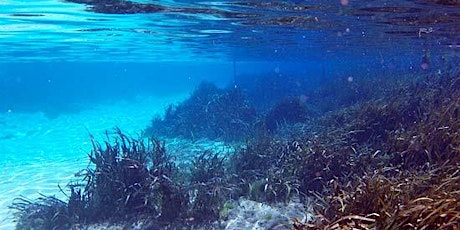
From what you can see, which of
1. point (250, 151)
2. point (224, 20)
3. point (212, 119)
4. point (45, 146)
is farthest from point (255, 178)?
point (45, 146)

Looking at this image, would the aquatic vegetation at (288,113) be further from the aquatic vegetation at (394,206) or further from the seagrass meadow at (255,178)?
the aquatic vegetation at (394,206)

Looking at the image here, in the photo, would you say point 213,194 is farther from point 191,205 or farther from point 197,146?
point 197,146

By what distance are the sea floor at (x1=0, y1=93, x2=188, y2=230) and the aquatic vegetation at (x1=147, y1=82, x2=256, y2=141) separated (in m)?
2.91

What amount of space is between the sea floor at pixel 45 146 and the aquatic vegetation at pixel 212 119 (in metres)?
2.91

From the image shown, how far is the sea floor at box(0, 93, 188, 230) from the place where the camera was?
14.2 meters

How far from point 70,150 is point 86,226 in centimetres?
1425

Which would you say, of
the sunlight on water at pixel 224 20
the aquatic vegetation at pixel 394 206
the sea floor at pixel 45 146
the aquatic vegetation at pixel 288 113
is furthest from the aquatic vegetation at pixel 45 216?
the aquatic vegetation at pixel 288 113

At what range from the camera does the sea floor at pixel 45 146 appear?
1425 cm

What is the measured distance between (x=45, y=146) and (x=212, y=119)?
1161 centimetres

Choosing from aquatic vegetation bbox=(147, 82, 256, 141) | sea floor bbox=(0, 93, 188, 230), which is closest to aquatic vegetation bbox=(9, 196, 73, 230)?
sea floor bbox=(0, 93, 188, 230)

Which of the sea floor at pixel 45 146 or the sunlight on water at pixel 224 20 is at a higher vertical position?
the sunlight on water at pixel 224 20

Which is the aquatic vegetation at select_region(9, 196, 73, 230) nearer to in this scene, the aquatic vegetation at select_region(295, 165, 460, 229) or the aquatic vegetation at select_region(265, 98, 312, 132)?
the aquatic vegetation at select_region(295, 165, 460, 229)

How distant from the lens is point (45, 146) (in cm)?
2419

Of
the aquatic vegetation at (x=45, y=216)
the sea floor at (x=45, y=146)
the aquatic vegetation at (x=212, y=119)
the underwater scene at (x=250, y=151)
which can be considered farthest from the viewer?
the aquatic vegetation at (x=212, y=119)
